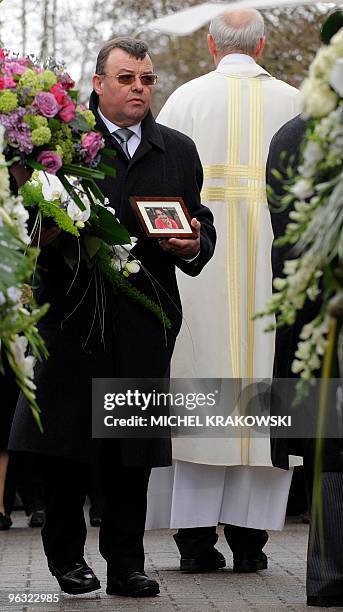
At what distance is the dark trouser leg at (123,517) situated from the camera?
685cm

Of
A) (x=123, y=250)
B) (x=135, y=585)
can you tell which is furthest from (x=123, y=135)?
(x=135, y=585)

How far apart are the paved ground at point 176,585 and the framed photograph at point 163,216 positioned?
156 centimetres

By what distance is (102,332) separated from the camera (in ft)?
22.0

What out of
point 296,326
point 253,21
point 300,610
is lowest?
point 300,610

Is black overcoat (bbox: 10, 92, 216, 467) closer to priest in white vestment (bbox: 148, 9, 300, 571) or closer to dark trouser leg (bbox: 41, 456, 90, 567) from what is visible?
dark trouser leg (bbox: 41, 456, 90, 567)

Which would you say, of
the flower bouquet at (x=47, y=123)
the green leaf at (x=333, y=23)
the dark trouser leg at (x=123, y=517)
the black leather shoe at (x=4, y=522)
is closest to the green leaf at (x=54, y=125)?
the flower bouquet at (x=47, y=123)

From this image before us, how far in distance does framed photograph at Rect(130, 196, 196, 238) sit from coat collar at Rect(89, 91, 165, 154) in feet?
1.56

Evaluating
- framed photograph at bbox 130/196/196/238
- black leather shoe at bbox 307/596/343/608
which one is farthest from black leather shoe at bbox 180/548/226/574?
framed photograph at bbox 130/196/196/238

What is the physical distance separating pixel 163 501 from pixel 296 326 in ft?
6.59

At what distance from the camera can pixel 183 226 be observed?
21.5 ft

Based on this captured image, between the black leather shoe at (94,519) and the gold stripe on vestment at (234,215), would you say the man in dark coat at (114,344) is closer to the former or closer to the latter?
the gold stripe on vestment at (234,215)

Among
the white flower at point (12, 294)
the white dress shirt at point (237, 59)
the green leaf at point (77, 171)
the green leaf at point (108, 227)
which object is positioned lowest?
the white flower at point (12, 294)

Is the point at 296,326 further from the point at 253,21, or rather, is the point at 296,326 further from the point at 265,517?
the point at 253,21

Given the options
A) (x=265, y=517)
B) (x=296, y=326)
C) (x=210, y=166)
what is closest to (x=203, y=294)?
(x=210, y=166)
